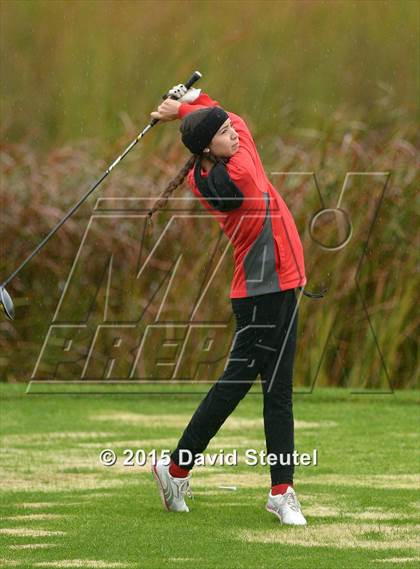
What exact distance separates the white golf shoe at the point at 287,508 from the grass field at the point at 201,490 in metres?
0.05

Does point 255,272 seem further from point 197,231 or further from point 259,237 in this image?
point 197,231

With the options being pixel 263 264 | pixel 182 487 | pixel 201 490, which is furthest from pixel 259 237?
pixel 201 490

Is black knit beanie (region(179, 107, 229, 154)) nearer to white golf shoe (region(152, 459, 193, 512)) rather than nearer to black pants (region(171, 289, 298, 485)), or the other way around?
black pants (region(171, 289, 298, 485))

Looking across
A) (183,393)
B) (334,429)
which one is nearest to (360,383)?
(183,393)

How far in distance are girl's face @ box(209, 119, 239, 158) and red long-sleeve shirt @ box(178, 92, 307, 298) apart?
3 centimetres

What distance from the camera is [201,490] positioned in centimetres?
716

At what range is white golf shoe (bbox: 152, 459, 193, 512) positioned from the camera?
6.55 meters

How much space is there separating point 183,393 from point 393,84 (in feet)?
15.0

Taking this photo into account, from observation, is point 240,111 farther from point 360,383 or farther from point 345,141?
point 360,383

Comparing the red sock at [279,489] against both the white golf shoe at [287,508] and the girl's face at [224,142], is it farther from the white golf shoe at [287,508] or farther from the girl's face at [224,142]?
the girl's face at [224,142]

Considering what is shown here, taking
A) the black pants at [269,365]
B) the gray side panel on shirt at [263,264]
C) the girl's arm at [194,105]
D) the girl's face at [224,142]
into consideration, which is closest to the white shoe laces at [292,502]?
the black pants at [269,365]

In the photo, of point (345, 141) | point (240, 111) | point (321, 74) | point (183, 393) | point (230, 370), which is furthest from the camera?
point (321, 74)

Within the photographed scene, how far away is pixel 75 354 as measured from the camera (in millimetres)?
11117

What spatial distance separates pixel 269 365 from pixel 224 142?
0.93 m
